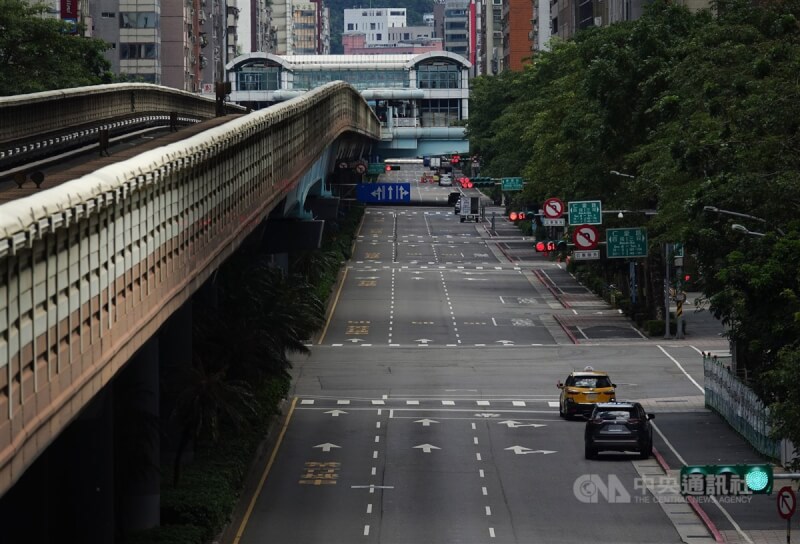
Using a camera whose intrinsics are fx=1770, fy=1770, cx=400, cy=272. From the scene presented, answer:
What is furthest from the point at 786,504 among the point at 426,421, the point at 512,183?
the point at 512,183

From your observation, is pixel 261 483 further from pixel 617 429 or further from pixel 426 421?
pixel 426 421

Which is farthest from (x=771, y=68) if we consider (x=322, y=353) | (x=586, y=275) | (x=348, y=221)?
(x=348, y=221)

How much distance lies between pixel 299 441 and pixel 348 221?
9247 centimetres

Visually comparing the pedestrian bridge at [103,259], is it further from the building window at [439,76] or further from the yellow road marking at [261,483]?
the building window at [439,76]

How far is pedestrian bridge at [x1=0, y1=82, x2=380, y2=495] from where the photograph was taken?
66.4 feet

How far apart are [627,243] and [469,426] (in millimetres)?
19440

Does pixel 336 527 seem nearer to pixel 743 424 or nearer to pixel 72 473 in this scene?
pixel 72 473

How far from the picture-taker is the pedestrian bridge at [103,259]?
66.4 ft

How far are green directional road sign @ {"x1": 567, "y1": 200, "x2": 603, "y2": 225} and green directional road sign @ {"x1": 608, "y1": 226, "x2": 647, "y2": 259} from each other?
2163mm

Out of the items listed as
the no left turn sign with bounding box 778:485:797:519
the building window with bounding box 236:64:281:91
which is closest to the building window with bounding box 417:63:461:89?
the building window with bounding box 236:64:281:91

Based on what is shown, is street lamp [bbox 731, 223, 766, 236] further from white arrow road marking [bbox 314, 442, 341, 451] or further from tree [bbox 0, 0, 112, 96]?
tree [bbox 0, 0, 112, 96]

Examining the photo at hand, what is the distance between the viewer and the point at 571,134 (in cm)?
8794

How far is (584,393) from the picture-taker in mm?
59906

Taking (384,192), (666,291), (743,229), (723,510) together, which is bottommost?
(723,510)
